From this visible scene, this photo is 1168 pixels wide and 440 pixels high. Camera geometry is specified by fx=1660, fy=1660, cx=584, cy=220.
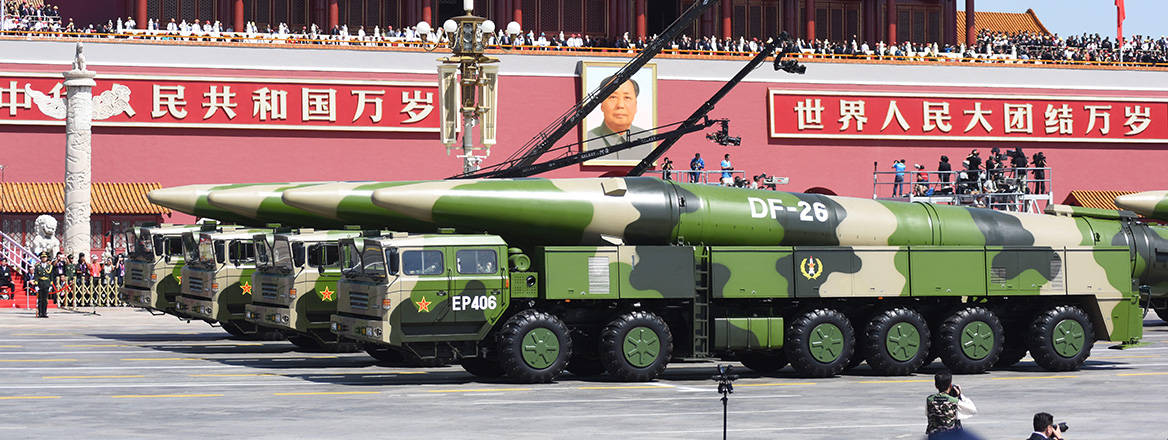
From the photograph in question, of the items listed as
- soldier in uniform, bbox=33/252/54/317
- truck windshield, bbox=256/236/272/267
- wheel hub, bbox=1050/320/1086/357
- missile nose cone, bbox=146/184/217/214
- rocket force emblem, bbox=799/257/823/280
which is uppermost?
missile nose cone, bbox=146/184/217/214

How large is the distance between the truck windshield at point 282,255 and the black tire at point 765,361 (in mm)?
7726

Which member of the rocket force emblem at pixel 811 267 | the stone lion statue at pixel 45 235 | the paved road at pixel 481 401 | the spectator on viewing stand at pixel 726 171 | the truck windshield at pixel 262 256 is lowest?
the paved road at pixel 481 401

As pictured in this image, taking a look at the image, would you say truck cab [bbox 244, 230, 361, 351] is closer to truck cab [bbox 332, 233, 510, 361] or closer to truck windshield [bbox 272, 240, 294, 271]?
truck windshield [bbox 272, 240, 294, 271]

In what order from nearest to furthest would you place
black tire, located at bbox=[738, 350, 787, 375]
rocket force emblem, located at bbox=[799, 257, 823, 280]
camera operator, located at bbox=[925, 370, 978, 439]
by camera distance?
camera operator, located at bbox=[925, 370, 978, 439] → rocket force emblem, located at bbox=[799, 257, 823, 280] → black tire, located at bbox=[738, 350, 787, 375]

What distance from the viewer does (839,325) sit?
2606 centimetres

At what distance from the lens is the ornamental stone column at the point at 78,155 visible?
49219 millimetres

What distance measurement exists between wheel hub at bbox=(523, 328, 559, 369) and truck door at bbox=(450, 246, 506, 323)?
2.04ft

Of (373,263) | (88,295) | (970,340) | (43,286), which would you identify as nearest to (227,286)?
(373,263)

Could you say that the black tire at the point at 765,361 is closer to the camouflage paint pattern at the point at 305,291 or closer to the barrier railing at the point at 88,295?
the camouflage paint pattern at the point at 305,291

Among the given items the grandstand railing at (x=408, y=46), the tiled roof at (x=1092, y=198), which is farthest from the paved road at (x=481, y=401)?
the tiled roof at (x=1092, y=198)

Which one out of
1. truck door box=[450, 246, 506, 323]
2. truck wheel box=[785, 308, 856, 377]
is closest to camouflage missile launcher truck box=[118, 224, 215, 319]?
truck door box=[450, 246, 506, 323]

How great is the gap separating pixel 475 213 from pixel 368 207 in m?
2.32

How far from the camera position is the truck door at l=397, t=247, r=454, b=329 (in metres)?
23.6

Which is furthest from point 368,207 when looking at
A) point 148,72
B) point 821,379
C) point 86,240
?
point 148,72
